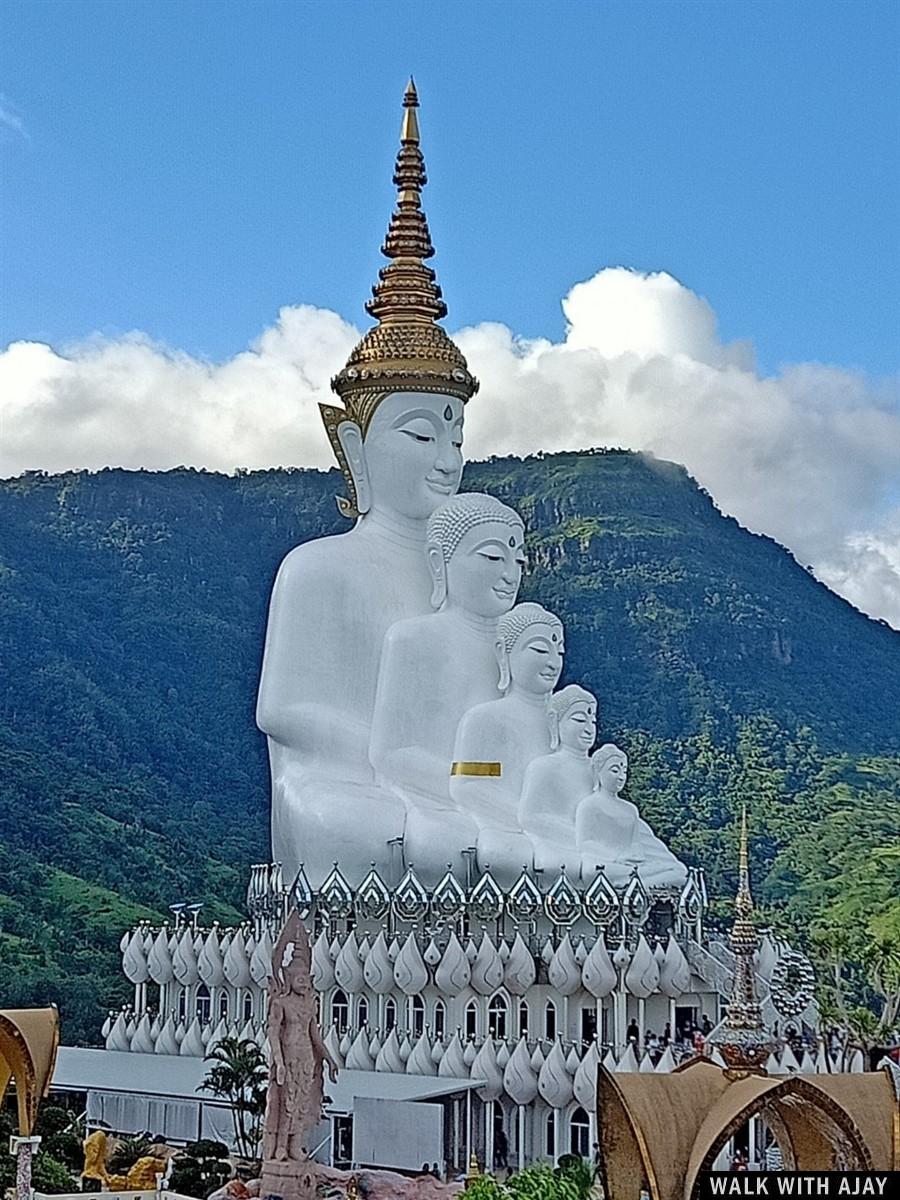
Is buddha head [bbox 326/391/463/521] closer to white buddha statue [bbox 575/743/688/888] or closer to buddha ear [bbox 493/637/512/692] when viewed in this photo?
buddha ear [bbox 493/637/512/692]

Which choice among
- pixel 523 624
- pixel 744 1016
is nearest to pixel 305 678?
pixel 523 624

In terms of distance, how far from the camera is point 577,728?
22.6 m

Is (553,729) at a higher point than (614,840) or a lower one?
higher

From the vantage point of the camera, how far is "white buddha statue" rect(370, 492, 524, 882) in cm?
2305

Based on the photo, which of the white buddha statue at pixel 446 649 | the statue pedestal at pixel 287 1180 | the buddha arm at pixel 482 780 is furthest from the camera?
the white buddha statue at pixel 446 649

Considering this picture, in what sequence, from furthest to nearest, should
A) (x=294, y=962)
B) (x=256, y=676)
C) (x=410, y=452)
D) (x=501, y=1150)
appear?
(x=256, y=676), (x=410, y=452), (x=501, y=1150), (x=294, y=962)

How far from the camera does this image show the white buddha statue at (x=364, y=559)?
23.4 m

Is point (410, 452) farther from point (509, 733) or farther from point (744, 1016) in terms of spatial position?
point (744, 1016)

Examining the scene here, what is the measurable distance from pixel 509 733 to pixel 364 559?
11.2ft

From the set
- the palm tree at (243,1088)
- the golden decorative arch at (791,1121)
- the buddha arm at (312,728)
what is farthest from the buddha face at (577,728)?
the golden decorative arch at (791,1121)

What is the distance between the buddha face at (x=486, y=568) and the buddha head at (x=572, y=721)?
1.42 meters

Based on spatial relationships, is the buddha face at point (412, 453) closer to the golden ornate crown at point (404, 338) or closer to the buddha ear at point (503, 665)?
the golden ornate crown at point (404, 338)

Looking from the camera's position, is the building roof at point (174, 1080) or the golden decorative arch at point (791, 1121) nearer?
the golden decorative arch at point (791, 1121)

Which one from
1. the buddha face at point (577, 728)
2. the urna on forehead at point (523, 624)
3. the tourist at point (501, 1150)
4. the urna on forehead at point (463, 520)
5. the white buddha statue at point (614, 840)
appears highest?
the urna on forehead at point (463, 520)
